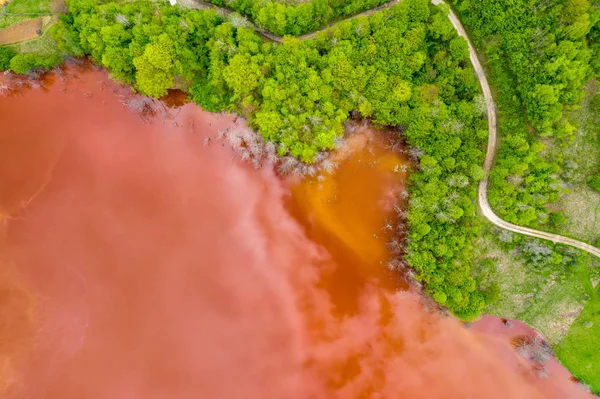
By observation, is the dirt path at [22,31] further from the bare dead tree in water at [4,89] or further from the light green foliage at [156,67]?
the light green foliage at [156,67]

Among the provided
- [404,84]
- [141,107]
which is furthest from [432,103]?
[141,107]

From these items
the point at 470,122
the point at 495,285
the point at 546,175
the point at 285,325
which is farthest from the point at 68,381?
the point at 546,175

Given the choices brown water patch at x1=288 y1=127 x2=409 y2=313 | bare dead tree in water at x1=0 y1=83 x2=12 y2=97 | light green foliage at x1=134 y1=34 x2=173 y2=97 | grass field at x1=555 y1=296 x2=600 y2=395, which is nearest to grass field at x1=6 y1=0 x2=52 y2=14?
bare dead tree in water at x1=0 y1=83 x2=12 y2=97

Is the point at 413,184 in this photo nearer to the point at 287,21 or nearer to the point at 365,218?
the point at 365,218

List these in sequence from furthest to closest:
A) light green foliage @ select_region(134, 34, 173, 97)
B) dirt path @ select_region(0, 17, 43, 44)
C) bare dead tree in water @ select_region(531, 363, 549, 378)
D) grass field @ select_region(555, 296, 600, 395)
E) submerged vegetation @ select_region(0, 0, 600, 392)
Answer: dirt path @ select_region(0, 17, 43, 44), bare dead tree in water @ select_region(531, 363, 549, 378), grass field @ select_region(555, 296, 600, 395), submerged vegetation @ select_region(0, 0, 600, 392), light green foliage @ select_region(134, 34, 173, 97)

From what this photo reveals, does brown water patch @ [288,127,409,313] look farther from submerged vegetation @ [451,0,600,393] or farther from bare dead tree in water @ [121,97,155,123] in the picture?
bare dead tree in water @ [121,97,155,123]

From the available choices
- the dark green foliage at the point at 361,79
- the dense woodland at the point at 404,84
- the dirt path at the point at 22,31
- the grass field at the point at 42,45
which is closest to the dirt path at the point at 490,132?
the dense woodland at the point at 404,84
